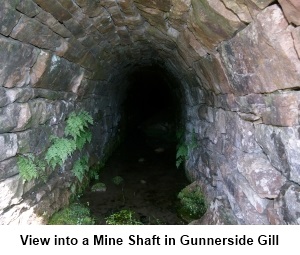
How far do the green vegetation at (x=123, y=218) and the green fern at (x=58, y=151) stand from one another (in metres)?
1.46

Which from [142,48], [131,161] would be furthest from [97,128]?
[142,48]

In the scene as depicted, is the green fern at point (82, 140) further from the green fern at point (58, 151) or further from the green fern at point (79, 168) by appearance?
the green fern at point (58, 151)

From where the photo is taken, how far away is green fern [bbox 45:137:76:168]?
4.94 m

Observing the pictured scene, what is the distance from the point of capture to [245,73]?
3.29m

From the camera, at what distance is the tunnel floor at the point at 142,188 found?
18.7ft

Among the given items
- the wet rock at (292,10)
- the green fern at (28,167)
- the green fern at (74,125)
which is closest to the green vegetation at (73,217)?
the green fern at (28,167)

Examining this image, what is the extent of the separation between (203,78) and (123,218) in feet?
10.3

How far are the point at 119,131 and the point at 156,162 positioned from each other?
114 inches

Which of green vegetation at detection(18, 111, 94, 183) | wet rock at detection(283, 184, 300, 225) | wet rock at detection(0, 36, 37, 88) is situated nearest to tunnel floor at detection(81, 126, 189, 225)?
green vegetation at detection(18, 111, 94, 183)

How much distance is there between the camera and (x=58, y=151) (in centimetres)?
505

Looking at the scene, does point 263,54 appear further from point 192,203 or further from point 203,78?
point 192,203

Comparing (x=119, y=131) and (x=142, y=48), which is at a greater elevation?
(x=142, y=48)

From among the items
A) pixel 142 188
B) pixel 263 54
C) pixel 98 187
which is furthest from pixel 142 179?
pixel 263 54

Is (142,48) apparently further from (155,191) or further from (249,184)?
(249,184)
